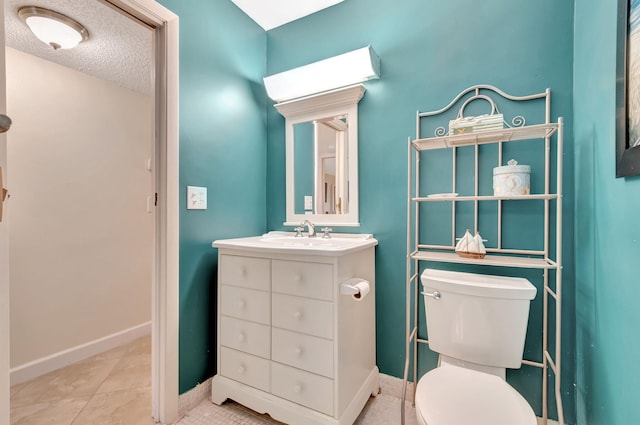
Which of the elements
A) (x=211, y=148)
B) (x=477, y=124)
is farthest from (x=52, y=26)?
(x=477, y=124)

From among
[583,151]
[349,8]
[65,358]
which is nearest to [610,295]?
[583,151]

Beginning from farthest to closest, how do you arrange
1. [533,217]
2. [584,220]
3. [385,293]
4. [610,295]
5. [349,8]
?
1. [349,8]
2. [385,293]
3. [533,217]
4. [584,220]
5. [610,295]

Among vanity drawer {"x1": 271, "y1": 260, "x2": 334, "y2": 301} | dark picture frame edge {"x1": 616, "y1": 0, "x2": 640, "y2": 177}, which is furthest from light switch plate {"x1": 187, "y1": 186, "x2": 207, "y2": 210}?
dark picture frame edge {"x1": 616, "y1": 0, "x2": 640, "y2": 177}

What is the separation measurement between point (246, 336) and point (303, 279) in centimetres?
47

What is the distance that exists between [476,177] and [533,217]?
31cm

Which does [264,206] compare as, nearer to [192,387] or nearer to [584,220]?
[192,387]

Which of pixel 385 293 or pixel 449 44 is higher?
pixel 449 44

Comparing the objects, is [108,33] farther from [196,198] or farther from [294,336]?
[294,336]

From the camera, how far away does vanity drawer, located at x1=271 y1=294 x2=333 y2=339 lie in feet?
3.99

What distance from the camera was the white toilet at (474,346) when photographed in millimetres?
884

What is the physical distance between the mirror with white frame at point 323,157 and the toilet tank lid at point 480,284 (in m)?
0.59

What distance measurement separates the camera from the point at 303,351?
127cm

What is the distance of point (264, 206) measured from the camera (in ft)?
6.75

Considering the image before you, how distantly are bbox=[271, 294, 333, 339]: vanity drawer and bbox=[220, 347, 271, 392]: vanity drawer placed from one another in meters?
0.24
